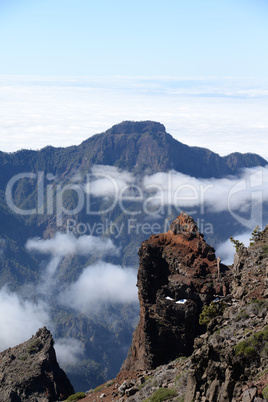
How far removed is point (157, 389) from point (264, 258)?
21.8m

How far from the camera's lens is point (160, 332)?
8425cm

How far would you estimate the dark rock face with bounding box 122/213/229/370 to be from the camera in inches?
3246

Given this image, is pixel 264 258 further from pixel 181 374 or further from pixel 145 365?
pixel 145 365

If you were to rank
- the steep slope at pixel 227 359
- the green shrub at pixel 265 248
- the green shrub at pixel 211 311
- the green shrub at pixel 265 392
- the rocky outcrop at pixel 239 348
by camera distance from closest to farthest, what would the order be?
the green shrub at pixel 265 392 → the rocky outcrop at pixel 239 348 → the steep slope at pixel 227 359 → the green shrub at pixel 211 311 → the green shrub at pixel 265 248

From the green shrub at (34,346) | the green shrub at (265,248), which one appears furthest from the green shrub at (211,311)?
the green shrub at (34,346)

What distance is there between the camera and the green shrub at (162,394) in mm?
60578

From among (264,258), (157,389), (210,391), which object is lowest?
(157,389)

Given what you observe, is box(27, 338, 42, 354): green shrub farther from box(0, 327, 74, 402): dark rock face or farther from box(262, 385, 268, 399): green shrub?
box(262, 385, 268, 399): green shrub

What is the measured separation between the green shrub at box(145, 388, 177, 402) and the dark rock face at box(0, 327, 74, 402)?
34.0 m

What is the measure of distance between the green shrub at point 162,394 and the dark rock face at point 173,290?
65.3 ft

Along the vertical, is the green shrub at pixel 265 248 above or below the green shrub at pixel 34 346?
above

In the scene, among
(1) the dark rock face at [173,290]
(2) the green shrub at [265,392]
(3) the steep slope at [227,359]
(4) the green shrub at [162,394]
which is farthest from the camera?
(1) the dark rock face at [173,290]

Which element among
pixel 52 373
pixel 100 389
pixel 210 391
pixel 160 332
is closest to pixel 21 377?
pixel 52 373

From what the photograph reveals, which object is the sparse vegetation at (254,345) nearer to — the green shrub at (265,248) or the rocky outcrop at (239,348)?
the rocky outcrop at (239,348)
